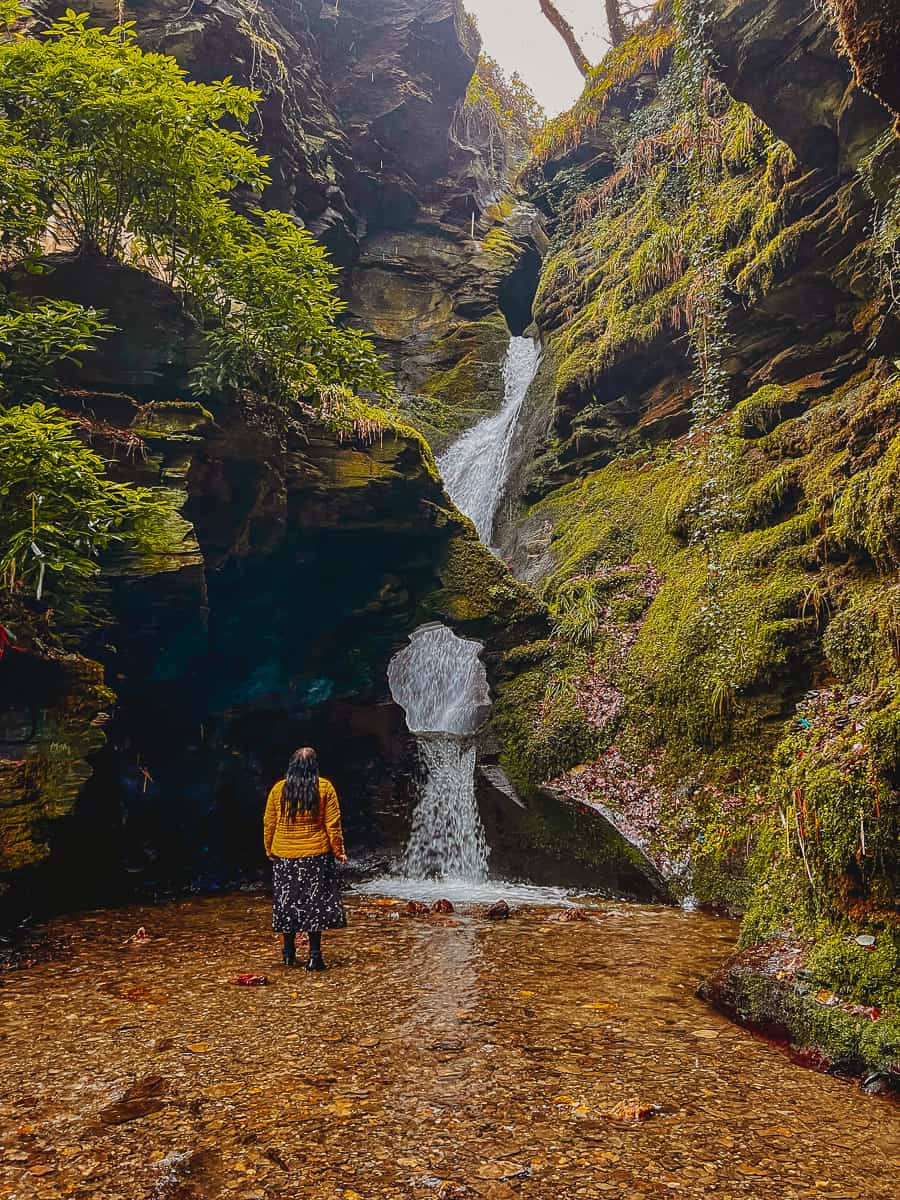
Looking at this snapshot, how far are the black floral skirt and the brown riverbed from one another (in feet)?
1.20

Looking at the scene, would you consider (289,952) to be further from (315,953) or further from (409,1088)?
(409,1088)

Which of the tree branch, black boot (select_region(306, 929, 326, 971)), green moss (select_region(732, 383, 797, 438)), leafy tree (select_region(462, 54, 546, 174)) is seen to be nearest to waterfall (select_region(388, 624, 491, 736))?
green moss (select_region(732, 383, 797, 438))

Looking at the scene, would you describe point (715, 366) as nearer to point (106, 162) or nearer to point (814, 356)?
point (814, 356)

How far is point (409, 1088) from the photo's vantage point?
3250mm

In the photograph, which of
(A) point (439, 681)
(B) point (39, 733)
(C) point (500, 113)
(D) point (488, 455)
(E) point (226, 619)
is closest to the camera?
(B) point (39, 733)

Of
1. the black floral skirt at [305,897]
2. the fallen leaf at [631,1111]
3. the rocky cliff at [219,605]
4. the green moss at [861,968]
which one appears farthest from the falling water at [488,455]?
the fallen leaf at [631,1111]

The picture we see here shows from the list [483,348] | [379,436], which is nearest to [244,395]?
[379,436]

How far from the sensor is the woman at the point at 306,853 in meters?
5.14

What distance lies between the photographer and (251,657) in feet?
38.3

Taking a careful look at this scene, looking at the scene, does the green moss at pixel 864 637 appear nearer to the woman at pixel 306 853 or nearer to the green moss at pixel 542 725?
the green moss at pixel 542 725

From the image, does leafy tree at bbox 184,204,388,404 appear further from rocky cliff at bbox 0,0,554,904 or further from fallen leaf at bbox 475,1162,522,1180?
fallen leaf at bbox 475,1162,522,1180

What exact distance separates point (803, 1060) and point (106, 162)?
10.3m

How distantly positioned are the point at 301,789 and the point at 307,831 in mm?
342

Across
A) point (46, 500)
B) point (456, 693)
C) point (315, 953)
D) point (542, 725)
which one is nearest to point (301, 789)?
point (315, 953)
